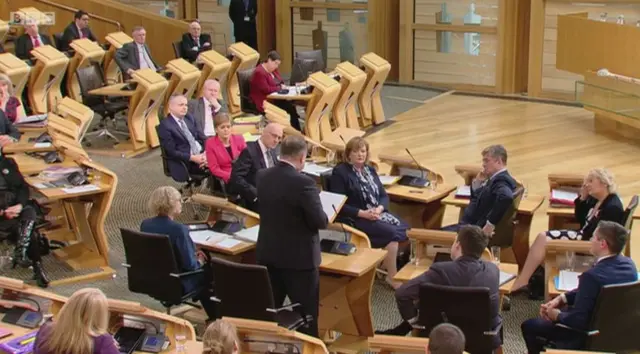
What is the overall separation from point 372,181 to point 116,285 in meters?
2.19

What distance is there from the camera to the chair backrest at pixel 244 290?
5918mm

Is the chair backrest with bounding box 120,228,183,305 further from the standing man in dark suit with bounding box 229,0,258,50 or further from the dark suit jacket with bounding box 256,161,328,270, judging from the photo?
the standing man in dark suit with bounding box 229,0,258,50

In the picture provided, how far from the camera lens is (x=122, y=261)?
28.0 ft

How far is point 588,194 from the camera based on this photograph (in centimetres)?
729

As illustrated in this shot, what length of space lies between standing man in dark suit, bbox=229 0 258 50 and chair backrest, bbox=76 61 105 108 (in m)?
5.42

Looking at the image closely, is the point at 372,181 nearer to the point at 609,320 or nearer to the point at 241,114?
the point at 609,320

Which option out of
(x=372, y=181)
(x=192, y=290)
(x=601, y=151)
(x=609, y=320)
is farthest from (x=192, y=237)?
(x=601, y=151)

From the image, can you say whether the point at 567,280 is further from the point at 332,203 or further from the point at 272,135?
the point at 272,135

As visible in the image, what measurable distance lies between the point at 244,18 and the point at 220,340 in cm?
1382

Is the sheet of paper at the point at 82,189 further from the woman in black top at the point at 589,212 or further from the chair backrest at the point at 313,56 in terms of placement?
the chair backrest at the point at 313,56

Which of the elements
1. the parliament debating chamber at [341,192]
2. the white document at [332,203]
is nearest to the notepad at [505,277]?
the parliament debating chamber at [341,192]

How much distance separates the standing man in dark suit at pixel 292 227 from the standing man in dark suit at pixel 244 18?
39.1 ft

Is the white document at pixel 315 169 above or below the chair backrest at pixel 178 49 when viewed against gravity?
below

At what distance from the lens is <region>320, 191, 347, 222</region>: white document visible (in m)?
7.24
